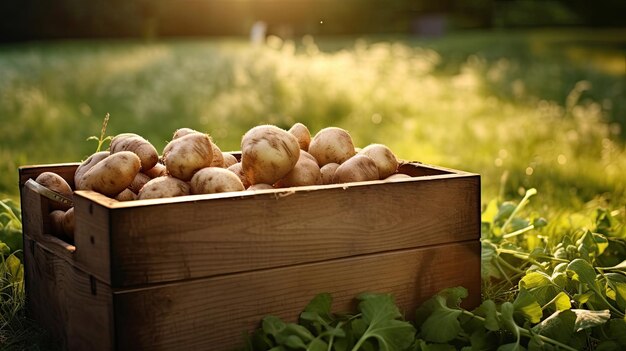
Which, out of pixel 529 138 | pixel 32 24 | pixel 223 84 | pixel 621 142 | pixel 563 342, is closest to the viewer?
pixel 563 342

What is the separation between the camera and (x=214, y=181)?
2.47 m

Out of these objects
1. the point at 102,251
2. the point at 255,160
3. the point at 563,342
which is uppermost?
the point at 255,160

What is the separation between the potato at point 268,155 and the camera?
2584mm

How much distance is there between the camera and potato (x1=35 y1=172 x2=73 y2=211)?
2.72 meters

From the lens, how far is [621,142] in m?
7.63

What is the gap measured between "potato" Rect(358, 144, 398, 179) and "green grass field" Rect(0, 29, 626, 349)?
78cm

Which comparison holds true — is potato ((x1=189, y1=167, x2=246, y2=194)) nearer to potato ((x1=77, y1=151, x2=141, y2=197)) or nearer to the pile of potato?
the pile of potato

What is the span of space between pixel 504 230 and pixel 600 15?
19.4 m

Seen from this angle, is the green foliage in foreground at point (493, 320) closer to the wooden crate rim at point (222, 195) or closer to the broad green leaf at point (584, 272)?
the broad green leaf at point (584, 272)

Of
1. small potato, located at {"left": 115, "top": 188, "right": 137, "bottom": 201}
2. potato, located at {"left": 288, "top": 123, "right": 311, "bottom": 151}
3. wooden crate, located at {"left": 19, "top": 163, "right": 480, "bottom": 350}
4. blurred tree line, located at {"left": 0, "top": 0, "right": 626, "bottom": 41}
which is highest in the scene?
blurred tree line, located at {"left": 0, "top": 0, "right": 626, "bottom": 41}

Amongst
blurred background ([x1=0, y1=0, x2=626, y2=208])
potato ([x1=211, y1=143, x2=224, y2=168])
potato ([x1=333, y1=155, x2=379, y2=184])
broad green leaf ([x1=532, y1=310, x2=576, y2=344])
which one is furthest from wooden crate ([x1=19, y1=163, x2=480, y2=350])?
blurred background ([x1=0, y1=0, x2=626, y2=208])

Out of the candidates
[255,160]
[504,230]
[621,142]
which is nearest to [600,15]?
[621,142]

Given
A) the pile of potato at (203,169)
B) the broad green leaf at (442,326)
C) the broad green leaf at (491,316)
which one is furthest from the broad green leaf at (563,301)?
the pile of potato at (203,169)

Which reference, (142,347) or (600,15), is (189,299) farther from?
(600,15)
